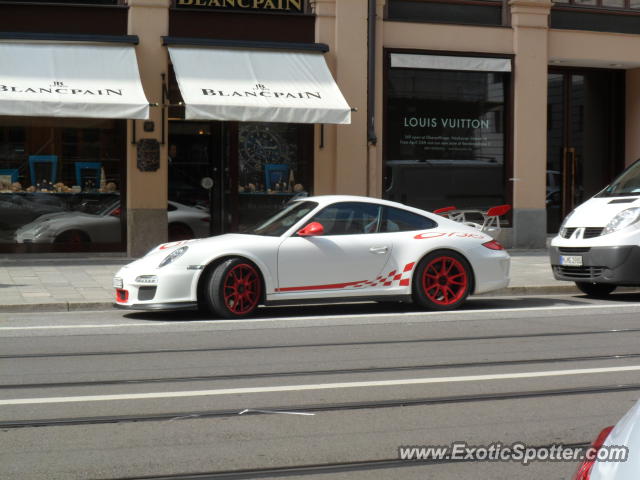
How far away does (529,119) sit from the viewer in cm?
2039

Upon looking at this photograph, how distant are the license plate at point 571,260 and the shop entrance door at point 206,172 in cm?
752

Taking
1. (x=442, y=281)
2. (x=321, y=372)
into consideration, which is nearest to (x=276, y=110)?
(x=442, y=281)

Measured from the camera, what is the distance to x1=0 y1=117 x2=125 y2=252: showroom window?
17.5 meters

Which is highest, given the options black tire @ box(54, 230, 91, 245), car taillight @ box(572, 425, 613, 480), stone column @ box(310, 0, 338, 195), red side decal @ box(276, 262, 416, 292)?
stone column @ box(310, 0, 338, 195)

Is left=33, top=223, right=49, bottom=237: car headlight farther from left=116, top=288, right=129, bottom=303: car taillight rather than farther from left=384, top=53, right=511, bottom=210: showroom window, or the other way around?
left=116, top=288, right=129, bottom=303: car taillight

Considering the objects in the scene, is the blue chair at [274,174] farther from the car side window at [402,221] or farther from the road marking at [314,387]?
the road marking at [314,387]

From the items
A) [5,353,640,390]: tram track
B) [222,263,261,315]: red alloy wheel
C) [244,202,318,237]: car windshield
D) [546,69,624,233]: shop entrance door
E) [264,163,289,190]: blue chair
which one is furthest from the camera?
[546,69,624,233]: shop entrance door

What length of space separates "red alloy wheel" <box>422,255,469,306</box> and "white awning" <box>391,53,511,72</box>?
869cm

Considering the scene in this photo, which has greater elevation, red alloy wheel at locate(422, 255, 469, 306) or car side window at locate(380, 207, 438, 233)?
car side window at locate(380, 207, 438, 233)

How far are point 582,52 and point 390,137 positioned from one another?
14.9ft

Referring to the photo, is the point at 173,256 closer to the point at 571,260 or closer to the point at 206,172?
the point at 571,260

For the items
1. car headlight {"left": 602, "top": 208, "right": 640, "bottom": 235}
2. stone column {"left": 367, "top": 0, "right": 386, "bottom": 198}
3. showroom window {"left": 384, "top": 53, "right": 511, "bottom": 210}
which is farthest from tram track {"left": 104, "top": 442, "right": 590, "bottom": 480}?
showroom window {"left": 384, "top": 53, "right": 511, "bottom": 210}

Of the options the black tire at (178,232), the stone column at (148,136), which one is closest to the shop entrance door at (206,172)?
the black tire at (178,232)

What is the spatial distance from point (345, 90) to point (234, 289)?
9003mm
